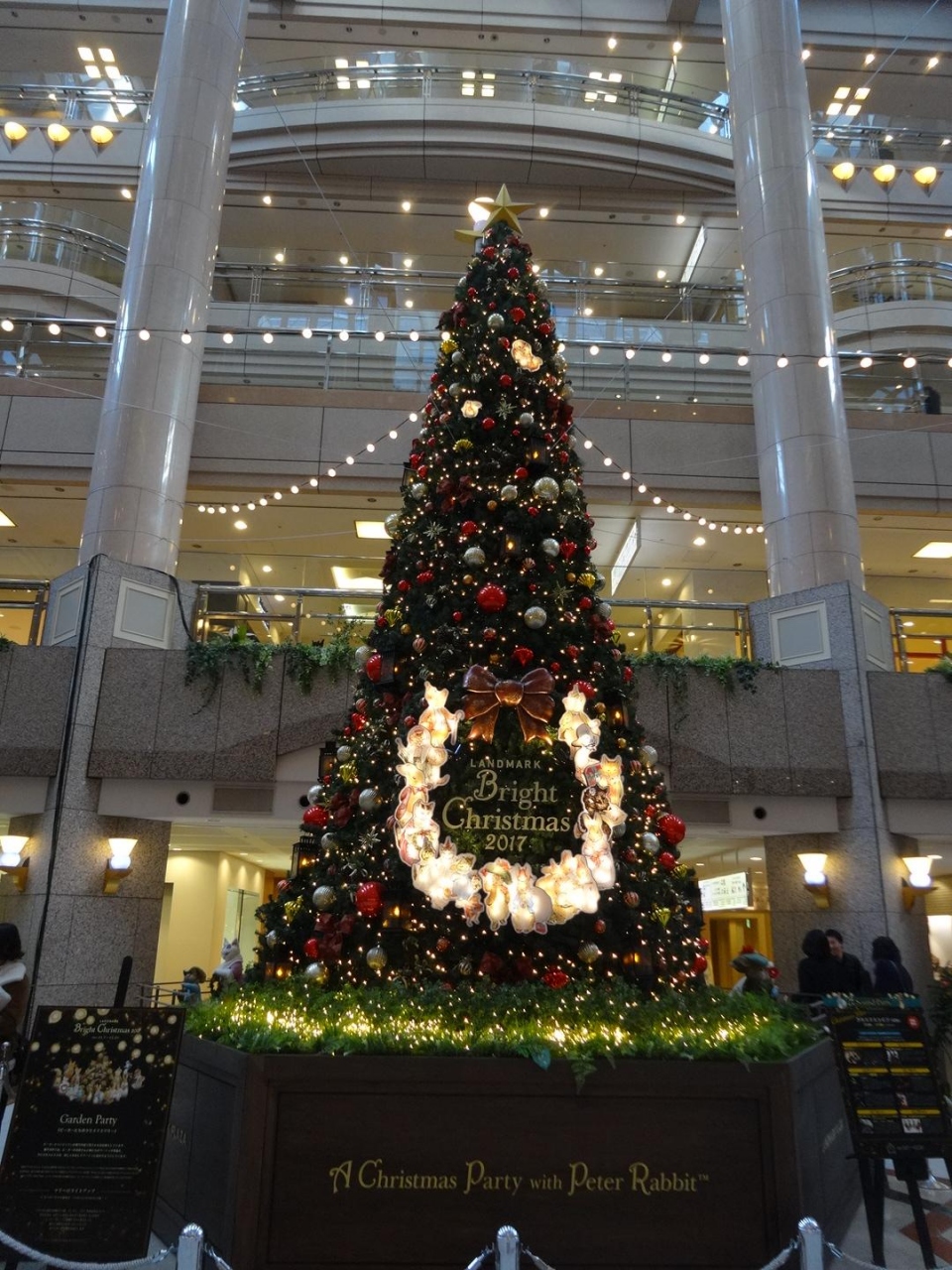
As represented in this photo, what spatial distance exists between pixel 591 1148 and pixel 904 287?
48.1 ft

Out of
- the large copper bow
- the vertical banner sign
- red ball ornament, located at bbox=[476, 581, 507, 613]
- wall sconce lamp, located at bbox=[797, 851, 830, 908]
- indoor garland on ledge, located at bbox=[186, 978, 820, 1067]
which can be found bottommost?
the vertical banner sign

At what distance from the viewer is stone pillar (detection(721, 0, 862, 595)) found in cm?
962

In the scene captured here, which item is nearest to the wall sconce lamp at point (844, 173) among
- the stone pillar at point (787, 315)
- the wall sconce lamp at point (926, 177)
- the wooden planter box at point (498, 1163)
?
the wall sconce lamp at point (926, 177)

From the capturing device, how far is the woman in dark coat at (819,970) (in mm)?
5680

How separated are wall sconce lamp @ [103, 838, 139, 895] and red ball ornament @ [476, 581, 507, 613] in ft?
17.3

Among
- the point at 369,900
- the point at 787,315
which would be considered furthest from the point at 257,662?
the point at 787,315

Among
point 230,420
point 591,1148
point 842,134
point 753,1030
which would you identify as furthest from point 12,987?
point 842,134

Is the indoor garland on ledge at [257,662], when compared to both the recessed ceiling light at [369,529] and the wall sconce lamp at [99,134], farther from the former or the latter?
the wall sconce lamp at [99,134]

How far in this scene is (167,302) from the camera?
32.6ft

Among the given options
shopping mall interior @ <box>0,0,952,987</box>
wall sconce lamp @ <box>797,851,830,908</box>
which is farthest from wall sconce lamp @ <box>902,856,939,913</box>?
wall sconce lamp @ <box>797,851,830,908</box>

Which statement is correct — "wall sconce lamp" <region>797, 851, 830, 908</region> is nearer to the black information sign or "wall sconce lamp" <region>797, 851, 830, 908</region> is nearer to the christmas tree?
the christmas tree

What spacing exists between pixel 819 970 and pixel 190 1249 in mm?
4220

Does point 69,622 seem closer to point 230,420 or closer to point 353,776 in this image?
point 230,420

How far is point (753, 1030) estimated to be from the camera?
3.70m
